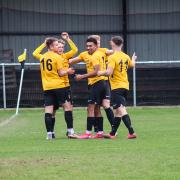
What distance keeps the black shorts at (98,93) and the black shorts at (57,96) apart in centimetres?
43

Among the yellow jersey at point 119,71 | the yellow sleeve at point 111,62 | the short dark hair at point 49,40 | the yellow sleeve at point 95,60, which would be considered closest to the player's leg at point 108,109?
the yellow jersey at point 119,71

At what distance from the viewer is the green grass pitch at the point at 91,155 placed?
9016 mm

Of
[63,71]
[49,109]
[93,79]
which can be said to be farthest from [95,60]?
[49,109]

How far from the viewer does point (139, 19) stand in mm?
29531

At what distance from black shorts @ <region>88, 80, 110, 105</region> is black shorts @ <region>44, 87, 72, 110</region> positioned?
43 centimetres

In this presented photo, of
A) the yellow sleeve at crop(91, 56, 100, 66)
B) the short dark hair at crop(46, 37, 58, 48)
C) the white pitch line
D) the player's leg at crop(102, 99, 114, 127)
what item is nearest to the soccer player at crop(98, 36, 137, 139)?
the yellow sleeve at crop(91, 56, 100, 66)

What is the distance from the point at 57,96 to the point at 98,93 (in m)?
0.76

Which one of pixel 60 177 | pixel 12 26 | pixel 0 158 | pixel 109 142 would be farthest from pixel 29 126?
pixel 12 26

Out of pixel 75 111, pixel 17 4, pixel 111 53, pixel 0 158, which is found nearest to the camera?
pixel 0 158

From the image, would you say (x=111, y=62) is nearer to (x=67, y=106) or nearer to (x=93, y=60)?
(x=93, y=60)

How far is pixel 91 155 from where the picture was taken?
35.2 ft

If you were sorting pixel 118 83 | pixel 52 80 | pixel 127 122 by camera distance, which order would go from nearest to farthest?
1. pixel 127 122
2. pixel 118 83
3. pixel 52 80

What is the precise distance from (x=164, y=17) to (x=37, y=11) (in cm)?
491

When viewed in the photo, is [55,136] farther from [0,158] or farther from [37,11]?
[37,11]
